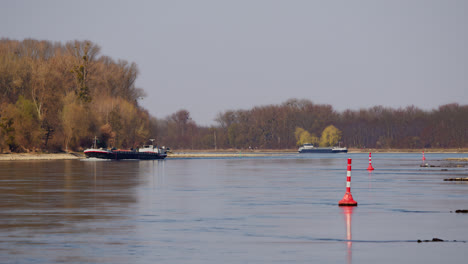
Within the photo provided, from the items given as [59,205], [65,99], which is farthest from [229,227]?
[65,99]

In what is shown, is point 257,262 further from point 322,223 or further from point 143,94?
point 143,94

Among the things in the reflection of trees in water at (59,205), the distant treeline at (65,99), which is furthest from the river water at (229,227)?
the distant treeline at (65,99)

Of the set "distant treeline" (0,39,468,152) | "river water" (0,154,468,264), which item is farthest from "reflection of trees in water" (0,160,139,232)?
"distant treeline" (0,39,468,152)

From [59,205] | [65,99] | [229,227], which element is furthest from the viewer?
[65,99]

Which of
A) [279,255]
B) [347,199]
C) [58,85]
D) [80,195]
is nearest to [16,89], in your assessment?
[58,85]

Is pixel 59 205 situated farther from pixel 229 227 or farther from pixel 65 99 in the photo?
pixel 65 99

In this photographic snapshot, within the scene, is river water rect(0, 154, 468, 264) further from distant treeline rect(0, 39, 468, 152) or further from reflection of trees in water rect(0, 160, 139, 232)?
distant treeline rect(0, 39, 468, 152)

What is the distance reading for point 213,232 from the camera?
15.0m

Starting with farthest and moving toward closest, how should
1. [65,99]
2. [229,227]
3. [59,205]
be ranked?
1. [65,99]
2. [59,205]
3. [229,227]

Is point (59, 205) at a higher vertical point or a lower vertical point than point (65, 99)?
lower

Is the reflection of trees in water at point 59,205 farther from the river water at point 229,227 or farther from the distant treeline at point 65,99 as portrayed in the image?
the distant treeline at point 65,99

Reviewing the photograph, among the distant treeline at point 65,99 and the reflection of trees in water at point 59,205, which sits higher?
the distant treeline at point 65,99

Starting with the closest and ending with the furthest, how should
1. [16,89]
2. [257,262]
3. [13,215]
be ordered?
[257,262] < [13,215] < [16,89]

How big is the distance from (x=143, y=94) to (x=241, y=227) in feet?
354
